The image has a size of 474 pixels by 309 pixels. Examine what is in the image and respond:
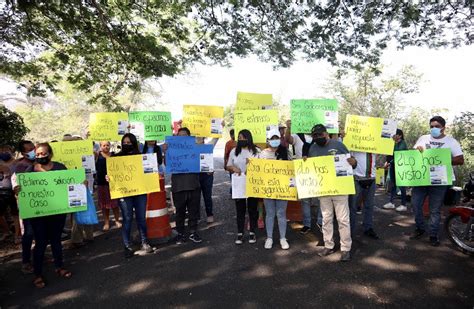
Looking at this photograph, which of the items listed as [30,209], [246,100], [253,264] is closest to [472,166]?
[246,100]

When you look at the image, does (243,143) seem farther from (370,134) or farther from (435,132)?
(435,132)

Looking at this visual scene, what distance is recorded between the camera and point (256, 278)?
4195 millimetres

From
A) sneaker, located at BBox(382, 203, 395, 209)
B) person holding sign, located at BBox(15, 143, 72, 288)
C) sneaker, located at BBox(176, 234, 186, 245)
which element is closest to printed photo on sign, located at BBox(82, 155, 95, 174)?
person holding sign, located at BBox(15, 143, 72, 288)

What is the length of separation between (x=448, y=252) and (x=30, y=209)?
6305 mm

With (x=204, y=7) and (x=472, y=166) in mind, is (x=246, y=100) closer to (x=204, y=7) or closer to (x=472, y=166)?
(x=204, y=7)

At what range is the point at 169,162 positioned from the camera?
5367 mm

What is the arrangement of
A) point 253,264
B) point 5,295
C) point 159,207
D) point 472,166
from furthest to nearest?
1. point 472,166
2. point 159,207
3. point 253,264
4. point 5,295

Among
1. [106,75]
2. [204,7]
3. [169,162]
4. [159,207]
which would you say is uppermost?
[204,7]

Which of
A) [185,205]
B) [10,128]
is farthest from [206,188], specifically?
[10,128]

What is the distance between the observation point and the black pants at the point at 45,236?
14.0ft

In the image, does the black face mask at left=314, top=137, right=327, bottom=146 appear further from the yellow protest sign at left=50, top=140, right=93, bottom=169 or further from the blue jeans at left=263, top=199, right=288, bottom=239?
the yellow protest sign at left=50, top=140, right=93, bottom=169

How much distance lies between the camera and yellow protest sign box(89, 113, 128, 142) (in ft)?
20.4

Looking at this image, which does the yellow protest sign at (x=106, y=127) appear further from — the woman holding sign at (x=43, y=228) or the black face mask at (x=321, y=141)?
the black face mask at (x=321, y=141)

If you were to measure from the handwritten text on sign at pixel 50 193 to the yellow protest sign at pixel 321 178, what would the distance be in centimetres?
331
